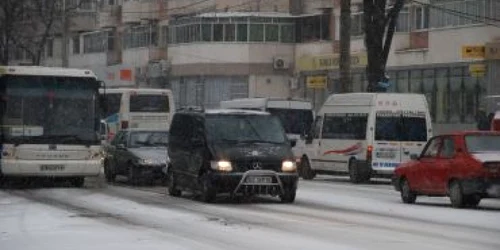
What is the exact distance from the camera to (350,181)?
30.8m

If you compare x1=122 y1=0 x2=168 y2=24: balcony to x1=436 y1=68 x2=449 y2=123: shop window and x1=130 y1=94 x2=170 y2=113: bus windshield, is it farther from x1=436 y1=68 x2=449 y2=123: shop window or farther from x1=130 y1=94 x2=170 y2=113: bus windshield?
x1=436 y1=68 x2=449 y2=123: shop window

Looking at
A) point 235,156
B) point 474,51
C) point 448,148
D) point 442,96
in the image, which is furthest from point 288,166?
point 442,96

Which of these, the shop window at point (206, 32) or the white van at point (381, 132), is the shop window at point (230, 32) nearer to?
the shop window at point (206, 32)

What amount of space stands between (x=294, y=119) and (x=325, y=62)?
16.7 metres

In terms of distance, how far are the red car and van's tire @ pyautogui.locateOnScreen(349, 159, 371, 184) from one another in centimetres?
746

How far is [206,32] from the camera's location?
63.2 m

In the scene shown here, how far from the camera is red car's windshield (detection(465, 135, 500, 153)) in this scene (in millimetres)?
19969

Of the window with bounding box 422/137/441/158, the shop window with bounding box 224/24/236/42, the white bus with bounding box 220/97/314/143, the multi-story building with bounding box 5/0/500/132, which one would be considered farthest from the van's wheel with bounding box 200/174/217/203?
the shop window with bounding box 224/24/236/42

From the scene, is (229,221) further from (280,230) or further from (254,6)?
(254,6)

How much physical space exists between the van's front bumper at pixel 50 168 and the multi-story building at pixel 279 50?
895 inches

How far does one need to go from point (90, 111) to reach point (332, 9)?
1400 inches

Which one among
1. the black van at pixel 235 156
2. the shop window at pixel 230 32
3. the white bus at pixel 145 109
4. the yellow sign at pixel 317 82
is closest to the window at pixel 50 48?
the shop window at pixel 230 32

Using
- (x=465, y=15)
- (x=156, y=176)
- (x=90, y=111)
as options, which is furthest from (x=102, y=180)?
(x=465, y=15)

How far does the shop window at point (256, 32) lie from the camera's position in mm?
62531
